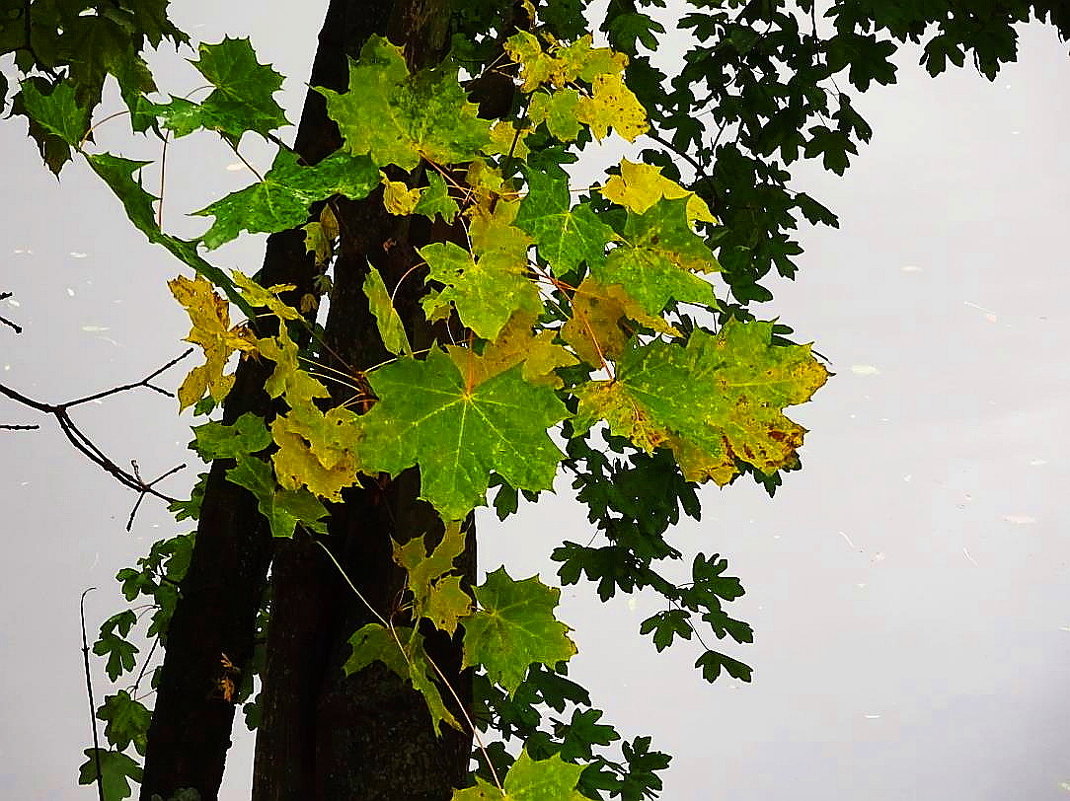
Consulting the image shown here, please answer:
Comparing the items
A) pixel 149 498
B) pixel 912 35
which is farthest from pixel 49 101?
pixel 149 498

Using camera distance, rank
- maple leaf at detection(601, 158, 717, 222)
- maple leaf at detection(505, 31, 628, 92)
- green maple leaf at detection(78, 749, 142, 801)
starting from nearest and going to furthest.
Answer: maple leaf at detection(601, 158, 717, 222)
maple leaf at detection(505, 31, 628, 92)
green maple leaf at detection(78, 749, 142, 801)

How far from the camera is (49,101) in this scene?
439 mm

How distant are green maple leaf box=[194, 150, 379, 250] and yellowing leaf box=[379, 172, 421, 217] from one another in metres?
0.09

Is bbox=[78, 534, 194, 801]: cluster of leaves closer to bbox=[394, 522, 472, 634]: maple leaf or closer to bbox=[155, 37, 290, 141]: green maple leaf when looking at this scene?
bbox=[394, 522, 472, 634]: maple leaf

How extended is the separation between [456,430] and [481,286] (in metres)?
0.06

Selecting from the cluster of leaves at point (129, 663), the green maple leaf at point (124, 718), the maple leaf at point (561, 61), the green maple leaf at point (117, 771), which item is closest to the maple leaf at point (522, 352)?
the maple leaf at point (561, 61)

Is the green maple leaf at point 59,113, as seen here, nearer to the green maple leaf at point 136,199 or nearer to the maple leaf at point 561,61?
the green maple leaf at point 136,199

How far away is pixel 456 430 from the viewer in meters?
0.44

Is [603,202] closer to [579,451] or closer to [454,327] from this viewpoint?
[579,451]

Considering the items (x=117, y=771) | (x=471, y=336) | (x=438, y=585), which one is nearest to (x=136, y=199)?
(x=471, y=336)

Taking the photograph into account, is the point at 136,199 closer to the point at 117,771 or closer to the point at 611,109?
the point at 611,109

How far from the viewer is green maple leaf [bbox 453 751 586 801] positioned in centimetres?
53

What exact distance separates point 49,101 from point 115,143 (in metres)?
2.57

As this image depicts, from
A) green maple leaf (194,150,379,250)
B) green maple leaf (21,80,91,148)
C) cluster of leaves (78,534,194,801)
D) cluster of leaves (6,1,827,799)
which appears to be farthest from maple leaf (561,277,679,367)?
cluster of leaves (78,534,194,801)
